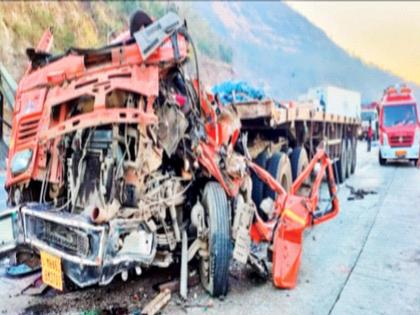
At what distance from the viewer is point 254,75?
3738 cm

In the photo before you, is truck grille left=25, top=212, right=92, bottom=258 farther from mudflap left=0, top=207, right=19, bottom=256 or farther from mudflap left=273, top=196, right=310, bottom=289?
mudflap left=273, top=196, right=310, bottom=289

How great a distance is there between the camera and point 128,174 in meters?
3.12

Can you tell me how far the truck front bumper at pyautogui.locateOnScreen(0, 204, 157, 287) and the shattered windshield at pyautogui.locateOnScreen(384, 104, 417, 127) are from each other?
12.3m

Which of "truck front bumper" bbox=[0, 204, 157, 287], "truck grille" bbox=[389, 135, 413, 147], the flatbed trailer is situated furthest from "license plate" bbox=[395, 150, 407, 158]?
"truck front bumper" bbox=[0, 204, 157, 287]

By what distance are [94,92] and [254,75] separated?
35371 millimetres

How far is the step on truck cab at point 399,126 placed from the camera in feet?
42.0

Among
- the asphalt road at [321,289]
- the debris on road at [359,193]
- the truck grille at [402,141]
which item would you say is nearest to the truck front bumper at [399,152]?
the truck grille at [402,141]

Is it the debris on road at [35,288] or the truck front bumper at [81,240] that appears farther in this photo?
the debris on road at [35,288]

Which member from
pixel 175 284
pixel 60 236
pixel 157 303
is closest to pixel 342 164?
pixel 175 284

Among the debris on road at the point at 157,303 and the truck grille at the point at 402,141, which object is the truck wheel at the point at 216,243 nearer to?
the debris on road at the point at 157,303

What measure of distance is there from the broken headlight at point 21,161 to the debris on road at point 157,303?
155 centimetres

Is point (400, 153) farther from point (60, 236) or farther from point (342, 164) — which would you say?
point (60, 236)

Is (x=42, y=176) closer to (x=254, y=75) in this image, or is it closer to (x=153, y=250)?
(x=153, y=250)

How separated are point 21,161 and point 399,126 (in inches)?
492
